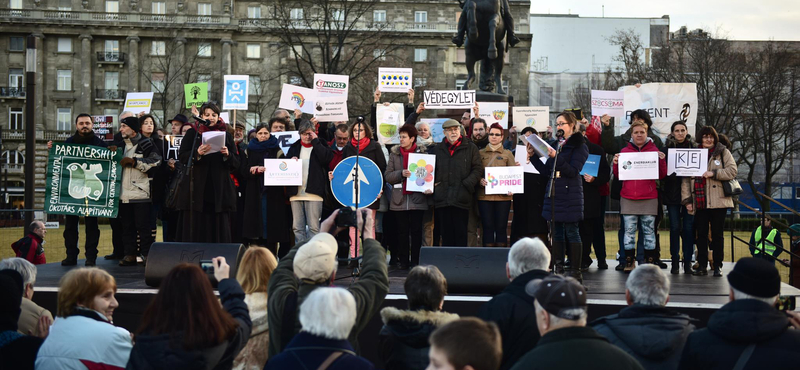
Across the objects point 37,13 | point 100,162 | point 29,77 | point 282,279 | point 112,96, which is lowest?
point 282,279

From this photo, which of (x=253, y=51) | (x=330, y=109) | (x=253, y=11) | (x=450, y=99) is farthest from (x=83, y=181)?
(x=253, y=11)

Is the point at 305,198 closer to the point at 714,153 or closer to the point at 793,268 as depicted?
the point at 714,153

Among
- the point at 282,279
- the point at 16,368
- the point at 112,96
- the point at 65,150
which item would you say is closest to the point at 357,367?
the point at 282,279

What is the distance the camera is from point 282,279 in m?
5.07

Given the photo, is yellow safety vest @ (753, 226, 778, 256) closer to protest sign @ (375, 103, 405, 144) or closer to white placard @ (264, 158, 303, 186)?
protest sign @ (375, 103, 405, 144)

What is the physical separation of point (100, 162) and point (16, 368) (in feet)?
23.7

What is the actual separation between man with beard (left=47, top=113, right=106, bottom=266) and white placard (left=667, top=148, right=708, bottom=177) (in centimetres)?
809

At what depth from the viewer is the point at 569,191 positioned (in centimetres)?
988

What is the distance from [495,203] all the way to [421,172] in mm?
1078

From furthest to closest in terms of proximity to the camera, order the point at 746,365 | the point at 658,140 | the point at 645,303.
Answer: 1. the point at 658,140
2. the point at 645,303
3. the point at 746,365

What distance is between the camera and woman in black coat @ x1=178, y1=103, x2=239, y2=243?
10.6 metres

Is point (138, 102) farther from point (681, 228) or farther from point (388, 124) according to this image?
point (681, 228)

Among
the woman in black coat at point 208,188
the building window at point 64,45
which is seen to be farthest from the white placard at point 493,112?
the building window at point 64,45

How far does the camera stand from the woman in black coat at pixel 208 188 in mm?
10570
